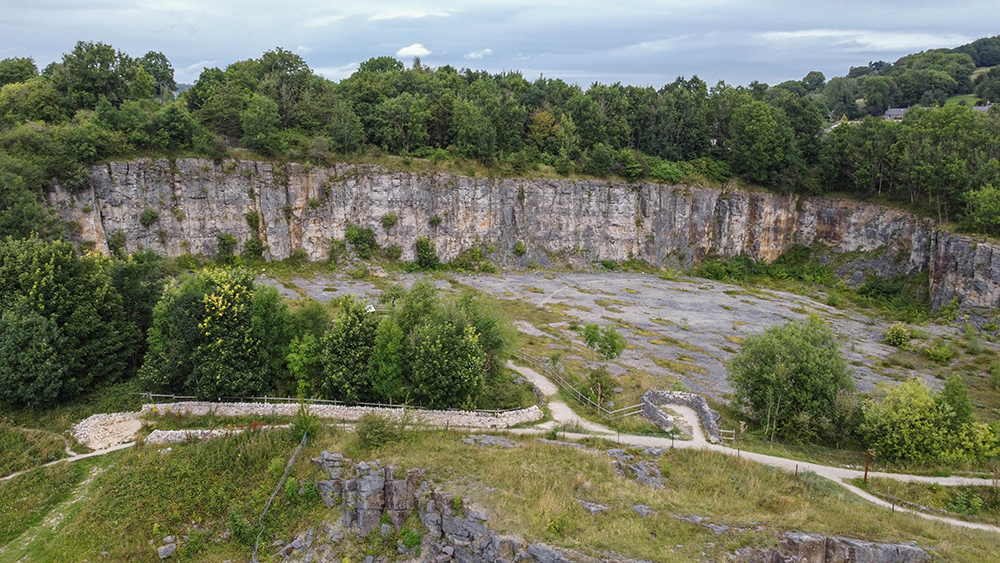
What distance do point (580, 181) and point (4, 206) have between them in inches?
2251

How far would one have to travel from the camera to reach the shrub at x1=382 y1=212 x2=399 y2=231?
6938 centimetres

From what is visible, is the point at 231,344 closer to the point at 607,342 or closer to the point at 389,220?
the point at 607,342

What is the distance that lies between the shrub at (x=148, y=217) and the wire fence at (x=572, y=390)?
39.6 metres

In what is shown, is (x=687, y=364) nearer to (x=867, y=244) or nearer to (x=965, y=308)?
(x=965, y=308)

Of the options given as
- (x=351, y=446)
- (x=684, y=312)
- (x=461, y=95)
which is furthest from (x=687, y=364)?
(x=461, y=95)

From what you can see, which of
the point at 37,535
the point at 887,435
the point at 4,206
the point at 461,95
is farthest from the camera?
the point at 461,95

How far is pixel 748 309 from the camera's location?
62.8 m

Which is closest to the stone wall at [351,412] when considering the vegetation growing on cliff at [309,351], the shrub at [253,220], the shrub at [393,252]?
the vegetation growing on cliff at [309,351]

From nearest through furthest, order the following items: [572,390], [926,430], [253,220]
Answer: [926,430], [572,390], [253,220]

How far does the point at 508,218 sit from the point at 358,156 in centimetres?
1924

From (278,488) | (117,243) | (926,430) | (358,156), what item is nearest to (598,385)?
(926,430)

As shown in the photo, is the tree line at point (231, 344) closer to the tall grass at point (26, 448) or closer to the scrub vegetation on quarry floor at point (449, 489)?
the scrub vegetation on quarry floor at point (449, 489)

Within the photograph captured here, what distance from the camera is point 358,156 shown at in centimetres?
7006

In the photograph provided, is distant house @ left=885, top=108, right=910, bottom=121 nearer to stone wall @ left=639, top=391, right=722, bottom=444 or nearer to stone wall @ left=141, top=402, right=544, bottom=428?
stone wall @ left=639, top=391, right=722, bottom=444
